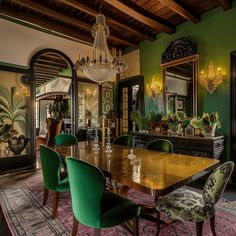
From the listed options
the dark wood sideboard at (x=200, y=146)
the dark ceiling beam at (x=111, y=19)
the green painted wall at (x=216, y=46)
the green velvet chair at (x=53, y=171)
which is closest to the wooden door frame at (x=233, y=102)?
the green painted wall at (x=216, y=46)

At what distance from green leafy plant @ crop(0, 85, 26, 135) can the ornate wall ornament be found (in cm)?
359

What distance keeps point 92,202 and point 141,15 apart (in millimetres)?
3693

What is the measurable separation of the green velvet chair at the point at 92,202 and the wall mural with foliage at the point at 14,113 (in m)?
3.33

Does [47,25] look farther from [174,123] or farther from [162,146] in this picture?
[162,146]

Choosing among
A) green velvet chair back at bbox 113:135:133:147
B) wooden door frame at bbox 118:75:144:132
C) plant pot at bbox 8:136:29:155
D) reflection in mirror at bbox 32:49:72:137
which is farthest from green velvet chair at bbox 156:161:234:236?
reflection in mirror at bbox 32:49:72:137

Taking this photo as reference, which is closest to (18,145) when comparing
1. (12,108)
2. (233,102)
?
(12,108)

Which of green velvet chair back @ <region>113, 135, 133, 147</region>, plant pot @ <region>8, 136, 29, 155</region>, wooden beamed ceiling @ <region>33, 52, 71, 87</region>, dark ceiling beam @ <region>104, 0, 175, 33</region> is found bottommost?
plant pot @ <region>8, 136, 29, 155</region>

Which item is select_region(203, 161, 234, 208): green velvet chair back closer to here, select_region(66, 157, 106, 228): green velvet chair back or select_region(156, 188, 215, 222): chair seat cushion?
select_region(156, 188, 215, 222): chair seat cushion

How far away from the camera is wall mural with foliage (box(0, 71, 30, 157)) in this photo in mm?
4211

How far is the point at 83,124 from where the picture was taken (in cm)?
561

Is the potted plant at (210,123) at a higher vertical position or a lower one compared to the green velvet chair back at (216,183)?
higher

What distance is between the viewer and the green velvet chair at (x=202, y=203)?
162 cm

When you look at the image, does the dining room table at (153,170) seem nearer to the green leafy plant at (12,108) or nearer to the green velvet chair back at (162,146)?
the green velvet chair back at (162,146)

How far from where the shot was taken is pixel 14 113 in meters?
4.37
